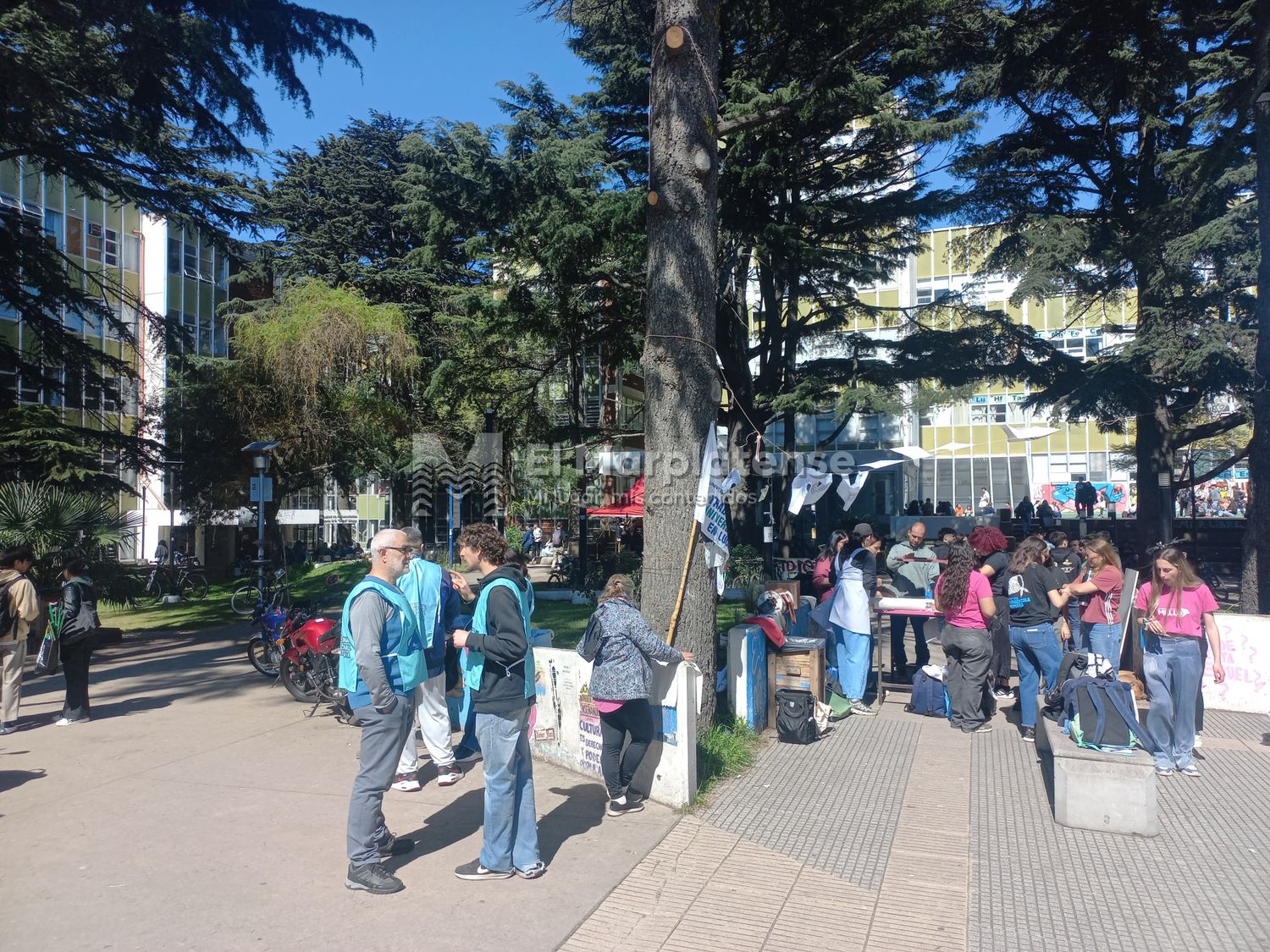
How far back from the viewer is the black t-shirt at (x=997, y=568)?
9000 millimetres

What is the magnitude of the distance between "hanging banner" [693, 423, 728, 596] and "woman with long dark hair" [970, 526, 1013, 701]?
3.10m

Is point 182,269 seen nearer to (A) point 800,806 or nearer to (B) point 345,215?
(B) point 345,215

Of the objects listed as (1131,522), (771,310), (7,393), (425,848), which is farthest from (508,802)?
(1131,522)

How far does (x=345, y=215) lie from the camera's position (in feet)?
121

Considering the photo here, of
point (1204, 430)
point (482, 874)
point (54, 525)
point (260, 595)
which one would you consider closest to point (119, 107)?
point (54, 525)

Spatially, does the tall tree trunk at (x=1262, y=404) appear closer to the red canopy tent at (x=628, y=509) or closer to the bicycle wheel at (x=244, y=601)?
the red canopy tent at (x=628, y=509)

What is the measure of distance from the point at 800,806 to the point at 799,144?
14.8m

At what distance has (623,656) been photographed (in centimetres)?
577

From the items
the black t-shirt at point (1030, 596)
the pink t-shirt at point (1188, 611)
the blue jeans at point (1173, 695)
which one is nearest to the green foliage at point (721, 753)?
the black t-shirt at point (1030, 596)

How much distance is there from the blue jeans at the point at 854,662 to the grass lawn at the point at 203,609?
7.40 m

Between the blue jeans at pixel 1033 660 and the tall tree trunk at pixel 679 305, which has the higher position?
the tall tree trunk at pixel 679 305

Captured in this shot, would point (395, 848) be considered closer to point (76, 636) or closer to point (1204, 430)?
point (76, 636)

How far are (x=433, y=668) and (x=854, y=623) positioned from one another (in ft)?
15.2

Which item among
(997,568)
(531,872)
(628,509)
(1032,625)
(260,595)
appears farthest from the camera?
(628,509)
